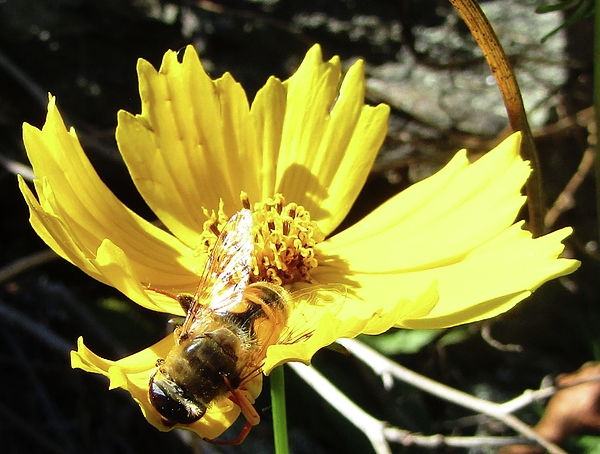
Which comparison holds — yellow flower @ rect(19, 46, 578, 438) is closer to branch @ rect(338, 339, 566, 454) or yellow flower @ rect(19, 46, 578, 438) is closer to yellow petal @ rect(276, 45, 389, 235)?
yellow petal @ rect(276, 45, 389, 235)

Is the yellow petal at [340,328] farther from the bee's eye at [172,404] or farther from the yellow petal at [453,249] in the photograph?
the bee's eye at [172,404]

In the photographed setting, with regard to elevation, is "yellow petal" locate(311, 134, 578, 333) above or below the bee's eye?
above

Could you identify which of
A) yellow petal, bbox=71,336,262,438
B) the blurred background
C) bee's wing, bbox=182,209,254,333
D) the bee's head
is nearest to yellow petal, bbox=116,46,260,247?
bee's wing, bbox=182,209,254,333

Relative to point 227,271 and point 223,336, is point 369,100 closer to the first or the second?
→ point 227,271

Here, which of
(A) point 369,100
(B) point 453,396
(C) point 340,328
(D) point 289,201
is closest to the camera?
(C) point 340,328

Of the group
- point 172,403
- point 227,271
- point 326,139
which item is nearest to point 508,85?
point 326,139

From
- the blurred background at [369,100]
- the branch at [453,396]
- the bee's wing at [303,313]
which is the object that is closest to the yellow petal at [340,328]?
the bee's wing at [303,313]

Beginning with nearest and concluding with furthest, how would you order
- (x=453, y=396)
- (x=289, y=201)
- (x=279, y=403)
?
(x=279, y=403), (x=453, y=396), (x=289, y=201)
